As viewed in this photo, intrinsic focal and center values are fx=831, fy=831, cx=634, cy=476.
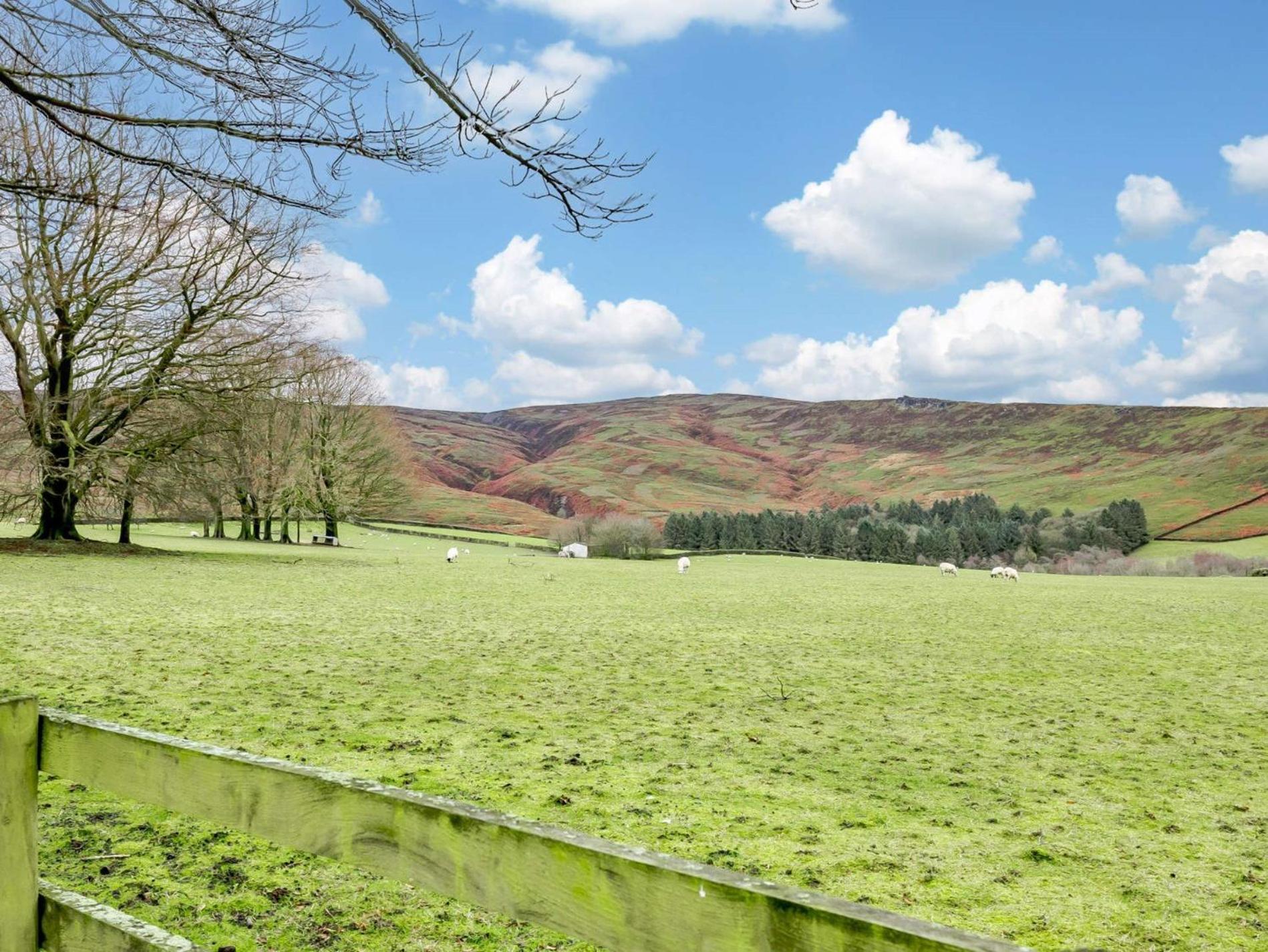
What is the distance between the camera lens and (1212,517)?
125m

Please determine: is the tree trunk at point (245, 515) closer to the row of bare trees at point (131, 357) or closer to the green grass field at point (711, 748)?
the row of bare trees at point (131, 357)

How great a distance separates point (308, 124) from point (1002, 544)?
322 feet

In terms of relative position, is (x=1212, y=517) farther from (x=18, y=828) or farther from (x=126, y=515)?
(x=18, y=828)

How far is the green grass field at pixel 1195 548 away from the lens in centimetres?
9544

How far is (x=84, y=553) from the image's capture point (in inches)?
995

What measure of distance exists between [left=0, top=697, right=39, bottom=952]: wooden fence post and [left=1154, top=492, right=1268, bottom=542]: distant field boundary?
13208 cm

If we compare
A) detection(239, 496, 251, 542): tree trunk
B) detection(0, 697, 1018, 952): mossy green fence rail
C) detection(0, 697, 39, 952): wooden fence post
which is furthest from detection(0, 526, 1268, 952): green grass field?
detection(239, 496, 251, 542): tree trunk

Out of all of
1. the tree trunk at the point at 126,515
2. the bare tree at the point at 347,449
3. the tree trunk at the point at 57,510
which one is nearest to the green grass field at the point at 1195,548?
the bare tree at the point at 347,449

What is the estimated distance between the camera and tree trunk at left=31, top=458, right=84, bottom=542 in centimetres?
2542

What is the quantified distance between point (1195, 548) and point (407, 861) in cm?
12446

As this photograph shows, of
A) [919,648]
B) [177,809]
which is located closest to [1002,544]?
[919,648]

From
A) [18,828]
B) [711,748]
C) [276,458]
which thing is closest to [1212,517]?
[276,458]

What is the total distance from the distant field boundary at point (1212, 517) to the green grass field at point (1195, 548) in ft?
4.98

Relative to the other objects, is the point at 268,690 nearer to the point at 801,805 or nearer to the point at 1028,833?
the point at 801,805
